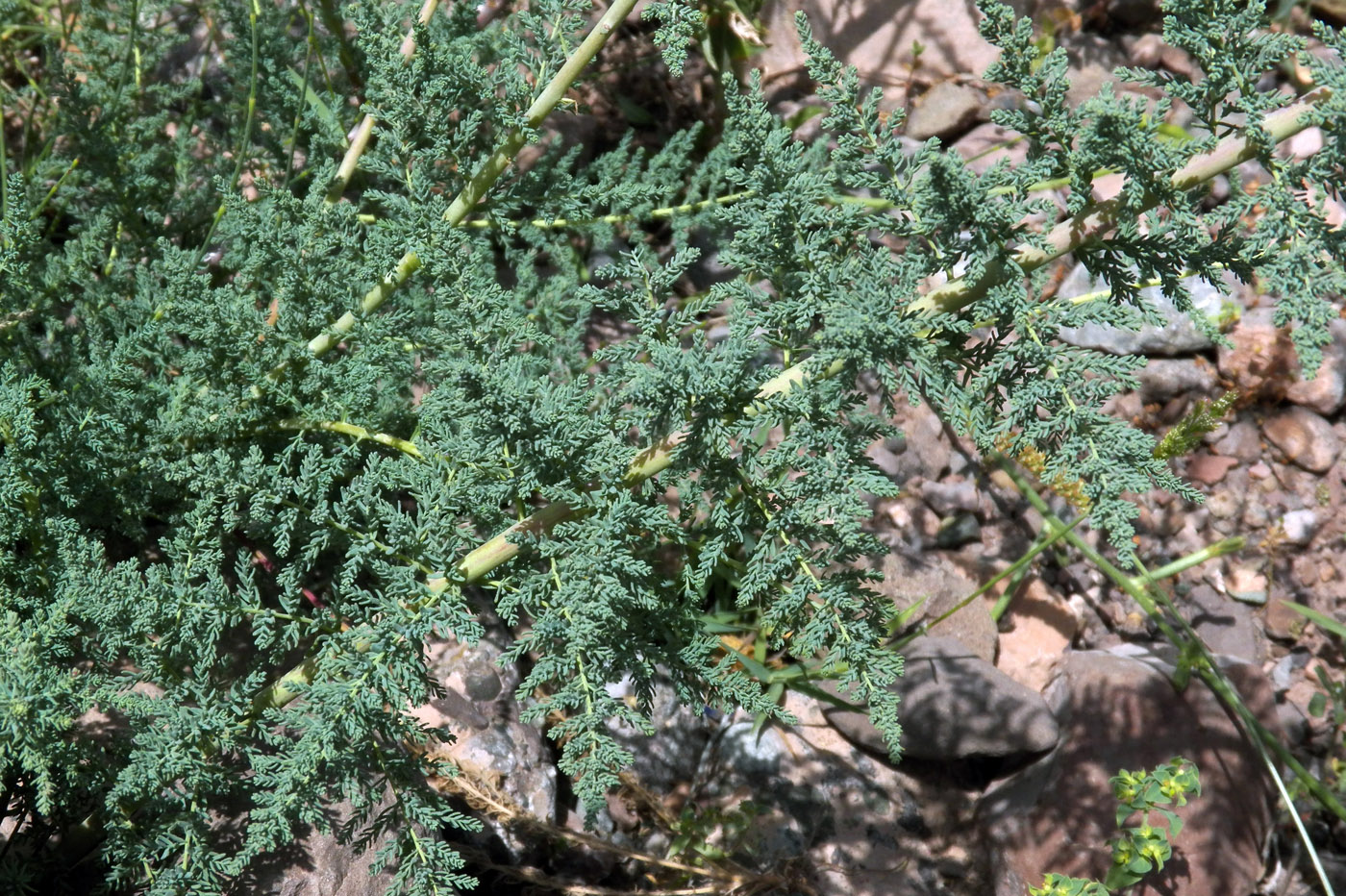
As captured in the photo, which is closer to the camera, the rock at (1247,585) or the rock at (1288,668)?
the rock at (1288,668)

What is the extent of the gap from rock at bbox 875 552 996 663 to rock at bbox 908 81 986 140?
66.7 inches

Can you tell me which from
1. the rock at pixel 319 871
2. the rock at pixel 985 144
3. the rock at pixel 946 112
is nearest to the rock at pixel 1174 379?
the rock at pixel 985 144

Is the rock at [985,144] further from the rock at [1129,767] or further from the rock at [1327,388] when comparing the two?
the rock at [1129,767]

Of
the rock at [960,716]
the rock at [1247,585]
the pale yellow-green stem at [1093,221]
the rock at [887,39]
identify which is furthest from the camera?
the rock at [887,39]

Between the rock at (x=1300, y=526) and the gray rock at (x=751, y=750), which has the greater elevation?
the rock at (x=1300, y=526)

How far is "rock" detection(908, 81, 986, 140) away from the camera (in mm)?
4047

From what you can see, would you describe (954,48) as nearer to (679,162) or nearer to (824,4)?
(824,4)

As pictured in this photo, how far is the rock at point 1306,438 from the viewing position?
12.1 ft

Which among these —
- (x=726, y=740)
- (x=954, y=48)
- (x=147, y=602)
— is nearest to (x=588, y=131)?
(x=954, y=48)

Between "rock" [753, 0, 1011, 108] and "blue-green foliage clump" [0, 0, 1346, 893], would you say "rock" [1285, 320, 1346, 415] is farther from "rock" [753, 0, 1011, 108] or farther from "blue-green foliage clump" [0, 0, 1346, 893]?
"blue-green foliage clump" [0, 0, 1346, 893]

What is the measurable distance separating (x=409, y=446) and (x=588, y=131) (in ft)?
6.41

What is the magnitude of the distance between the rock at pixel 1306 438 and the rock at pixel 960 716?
1438mm

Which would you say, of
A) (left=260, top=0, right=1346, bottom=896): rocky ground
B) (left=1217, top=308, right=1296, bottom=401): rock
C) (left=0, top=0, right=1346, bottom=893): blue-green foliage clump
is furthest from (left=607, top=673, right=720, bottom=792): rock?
(left=1217, top=308, right=1296, bottom=401): rock

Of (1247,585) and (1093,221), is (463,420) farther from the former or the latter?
(1247,585)
